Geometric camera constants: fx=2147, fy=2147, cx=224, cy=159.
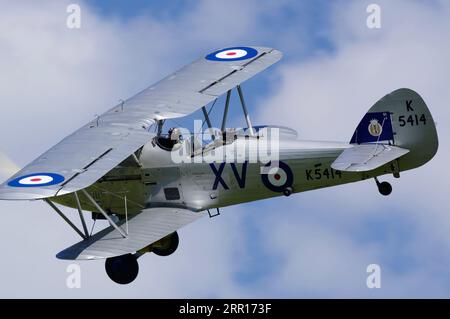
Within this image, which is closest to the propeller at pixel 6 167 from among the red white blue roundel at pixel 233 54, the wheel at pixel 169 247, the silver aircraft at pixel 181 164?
the silver aircraft at pixel 181 164

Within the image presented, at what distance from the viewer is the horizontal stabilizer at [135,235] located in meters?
36.8

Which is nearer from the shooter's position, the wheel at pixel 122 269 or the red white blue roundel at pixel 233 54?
the wheel at pixel 122 269

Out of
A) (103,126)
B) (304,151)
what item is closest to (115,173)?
(103,126)

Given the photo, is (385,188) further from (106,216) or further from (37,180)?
(37,180)

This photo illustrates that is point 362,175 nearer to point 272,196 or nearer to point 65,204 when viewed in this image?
point 272,196

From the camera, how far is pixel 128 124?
3881 centimetres

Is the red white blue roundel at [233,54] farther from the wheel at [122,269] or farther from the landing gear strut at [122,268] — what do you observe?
the wheel at [122,269]

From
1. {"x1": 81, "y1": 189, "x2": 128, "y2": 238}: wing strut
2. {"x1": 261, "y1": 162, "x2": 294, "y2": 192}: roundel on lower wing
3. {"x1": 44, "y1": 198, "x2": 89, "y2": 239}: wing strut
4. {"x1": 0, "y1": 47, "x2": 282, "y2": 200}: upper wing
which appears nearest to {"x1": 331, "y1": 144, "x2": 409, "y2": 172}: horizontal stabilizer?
{"x1": 261, "y1": 162, "x2": 294, "y2": 192}: roundel on lower wing

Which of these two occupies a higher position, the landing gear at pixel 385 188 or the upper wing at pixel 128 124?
the upper wing at pixel 128 124

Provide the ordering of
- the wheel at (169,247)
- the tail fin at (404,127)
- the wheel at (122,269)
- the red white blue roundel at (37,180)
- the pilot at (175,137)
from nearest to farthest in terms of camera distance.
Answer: the red white blue roundel at (37,180) < the tail fin at (404,127) < the wheel at (122,269) < the pilot at (175,137) < the wheel at (169,247)

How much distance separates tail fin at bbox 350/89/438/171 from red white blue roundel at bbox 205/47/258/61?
4.69 metres

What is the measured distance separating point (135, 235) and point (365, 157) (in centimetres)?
424

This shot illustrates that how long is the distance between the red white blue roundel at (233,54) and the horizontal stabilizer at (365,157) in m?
4.95

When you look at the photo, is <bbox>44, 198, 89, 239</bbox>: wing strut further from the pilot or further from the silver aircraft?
the pilot
